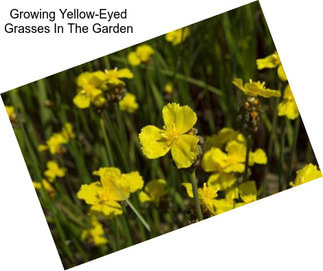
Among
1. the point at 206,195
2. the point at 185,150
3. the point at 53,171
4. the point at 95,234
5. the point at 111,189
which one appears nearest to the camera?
the point at 185,150

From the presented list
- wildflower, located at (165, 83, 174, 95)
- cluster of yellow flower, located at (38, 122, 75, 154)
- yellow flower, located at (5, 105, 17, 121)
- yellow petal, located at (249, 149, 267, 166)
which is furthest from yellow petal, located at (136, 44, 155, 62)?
yellow petal, located at (249, 149, 267, 166)

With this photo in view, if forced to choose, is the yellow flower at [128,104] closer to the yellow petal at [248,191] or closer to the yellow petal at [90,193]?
the yellow petal at [90,193]

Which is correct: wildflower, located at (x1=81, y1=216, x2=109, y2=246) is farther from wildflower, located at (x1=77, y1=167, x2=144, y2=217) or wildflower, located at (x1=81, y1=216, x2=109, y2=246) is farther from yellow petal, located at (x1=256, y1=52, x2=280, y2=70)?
yellow petal, located at (x1=256, y1=52, x2=280, y2=70)

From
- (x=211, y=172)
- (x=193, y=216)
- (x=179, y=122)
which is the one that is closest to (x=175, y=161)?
(x=179, y=122)

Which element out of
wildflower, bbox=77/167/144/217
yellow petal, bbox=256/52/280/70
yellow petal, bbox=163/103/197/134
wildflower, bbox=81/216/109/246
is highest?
yellow petal, bbox=256/52/280/70

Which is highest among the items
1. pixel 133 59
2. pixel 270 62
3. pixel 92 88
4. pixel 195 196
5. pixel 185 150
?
pixel 133 59

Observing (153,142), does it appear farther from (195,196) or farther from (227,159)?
(227,159)

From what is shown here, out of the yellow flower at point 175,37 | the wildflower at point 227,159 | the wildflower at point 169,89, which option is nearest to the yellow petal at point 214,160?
the wildflower at point 227,159

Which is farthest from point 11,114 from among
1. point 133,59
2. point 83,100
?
point 133,59
